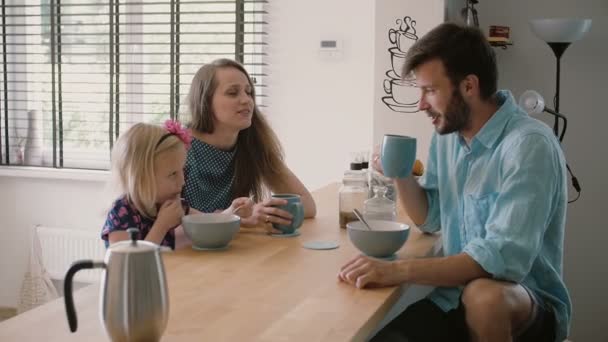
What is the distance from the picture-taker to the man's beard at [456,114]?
181 centimetres

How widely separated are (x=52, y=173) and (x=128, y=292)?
10.8 ft

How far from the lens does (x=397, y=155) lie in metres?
1.83

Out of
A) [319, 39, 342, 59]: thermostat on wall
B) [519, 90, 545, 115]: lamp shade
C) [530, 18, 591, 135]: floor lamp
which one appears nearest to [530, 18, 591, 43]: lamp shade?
[530, 18, 591, 135]: floor lamp

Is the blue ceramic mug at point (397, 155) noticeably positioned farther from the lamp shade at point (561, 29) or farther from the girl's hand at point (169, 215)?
the lamp shade at point (561, 29)

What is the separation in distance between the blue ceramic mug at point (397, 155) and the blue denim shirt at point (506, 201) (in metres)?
0.14

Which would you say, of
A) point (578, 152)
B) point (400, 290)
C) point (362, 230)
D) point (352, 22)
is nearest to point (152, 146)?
point (362, 230)

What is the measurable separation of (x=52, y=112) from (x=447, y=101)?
2.99 metres

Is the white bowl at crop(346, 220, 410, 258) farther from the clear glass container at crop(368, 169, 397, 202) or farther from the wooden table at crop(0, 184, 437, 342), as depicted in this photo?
the clear glass container at crop(368, 169, 397, 202)

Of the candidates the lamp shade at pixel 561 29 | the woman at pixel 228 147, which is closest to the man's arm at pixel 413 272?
the woman at pixel 228 147

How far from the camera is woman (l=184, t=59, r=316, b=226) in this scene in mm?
2354

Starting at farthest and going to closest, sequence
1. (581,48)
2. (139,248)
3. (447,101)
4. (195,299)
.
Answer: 1. (581,48)
2. (447,101)
3. (195,299)
4. (139,248)

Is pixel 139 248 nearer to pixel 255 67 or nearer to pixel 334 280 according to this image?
pixel 334 280

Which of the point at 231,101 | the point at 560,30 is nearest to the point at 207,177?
the point at 231,101

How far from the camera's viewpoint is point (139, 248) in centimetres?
102
